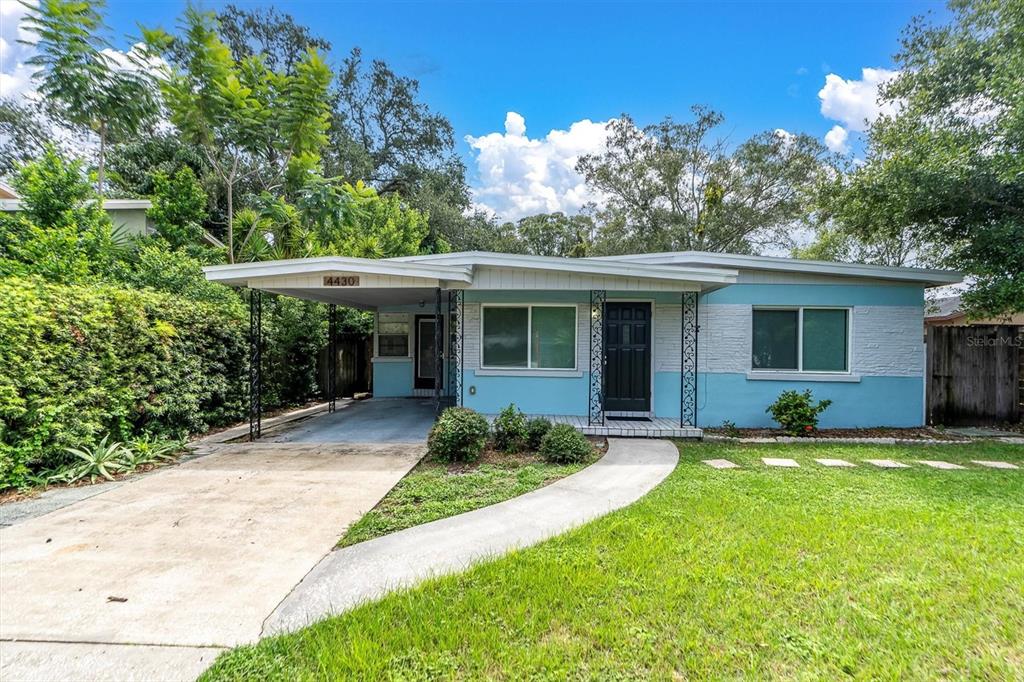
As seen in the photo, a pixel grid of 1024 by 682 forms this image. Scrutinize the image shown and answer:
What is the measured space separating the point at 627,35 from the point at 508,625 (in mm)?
14438

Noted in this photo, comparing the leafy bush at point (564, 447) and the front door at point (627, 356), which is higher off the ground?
the front door at point (627, 356)

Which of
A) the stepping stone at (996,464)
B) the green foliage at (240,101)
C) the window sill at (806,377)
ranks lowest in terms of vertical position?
the stepping stone at (996,464)

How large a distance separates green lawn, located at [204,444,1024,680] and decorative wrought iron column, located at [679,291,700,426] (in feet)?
13.0

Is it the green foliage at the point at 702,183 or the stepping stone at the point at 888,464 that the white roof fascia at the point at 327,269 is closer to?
the stepping stone at the point at 888,464

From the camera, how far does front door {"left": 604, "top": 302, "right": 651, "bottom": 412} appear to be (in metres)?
8.14

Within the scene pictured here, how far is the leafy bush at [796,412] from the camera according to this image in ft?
24.0

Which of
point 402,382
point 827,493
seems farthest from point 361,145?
point 827,493

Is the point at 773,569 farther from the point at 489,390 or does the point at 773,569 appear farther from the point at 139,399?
the point at 139,399

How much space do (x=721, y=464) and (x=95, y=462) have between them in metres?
7.24

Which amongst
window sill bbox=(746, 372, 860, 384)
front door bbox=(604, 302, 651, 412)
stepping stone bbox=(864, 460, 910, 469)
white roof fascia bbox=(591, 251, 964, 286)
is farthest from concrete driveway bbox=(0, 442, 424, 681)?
window sill bbox=(746, 372, 860, 384)

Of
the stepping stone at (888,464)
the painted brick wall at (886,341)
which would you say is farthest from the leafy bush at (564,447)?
the painted brick wall at (886,341)

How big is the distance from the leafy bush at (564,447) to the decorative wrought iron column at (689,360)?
2.92 m

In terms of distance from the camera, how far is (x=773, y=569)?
2.98 meters

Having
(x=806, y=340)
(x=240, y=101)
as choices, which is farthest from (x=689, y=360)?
(x=240, y=101)
